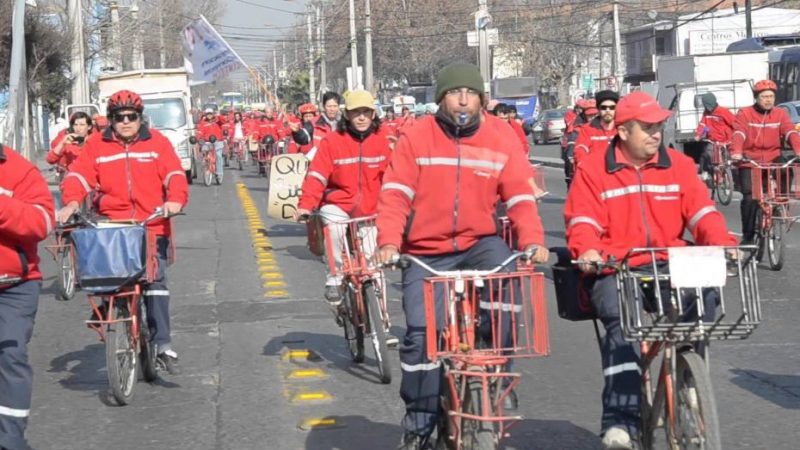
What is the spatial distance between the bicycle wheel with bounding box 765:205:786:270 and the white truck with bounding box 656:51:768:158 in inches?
627

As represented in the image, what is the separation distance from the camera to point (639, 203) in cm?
627

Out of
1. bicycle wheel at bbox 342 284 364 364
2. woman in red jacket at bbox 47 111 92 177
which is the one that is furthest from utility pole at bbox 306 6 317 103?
bicycle wheel at bbox 342 284 364 364

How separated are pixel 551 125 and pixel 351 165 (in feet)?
161

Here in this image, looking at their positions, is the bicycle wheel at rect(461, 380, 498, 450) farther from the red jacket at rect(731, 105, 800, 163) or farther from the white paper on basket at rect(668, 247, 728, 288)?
the red jacket at rect(731, 105, 800, 163)

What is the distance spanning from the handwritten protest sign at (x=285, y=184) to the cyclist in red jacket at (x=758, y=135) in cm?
472

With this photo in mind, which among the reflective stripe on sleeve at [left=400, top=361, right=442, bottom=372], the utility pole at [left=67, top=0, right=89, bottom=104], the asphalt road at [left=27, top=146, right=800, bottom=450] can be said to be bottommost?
the asphalt road at [left=27, top=146, right=800, bottom=450]

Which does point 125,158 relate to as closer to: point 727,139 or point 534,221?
point 534,221

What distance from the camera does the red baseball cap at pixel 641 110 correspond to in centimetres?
623

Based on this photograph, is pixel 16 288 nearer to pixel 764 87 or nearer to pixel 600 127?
pixel 600 127

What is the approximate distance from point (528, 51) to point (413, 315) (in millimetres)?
88787

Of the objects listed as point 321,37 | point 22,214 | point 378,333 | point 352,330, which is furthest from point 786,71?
point 321,37

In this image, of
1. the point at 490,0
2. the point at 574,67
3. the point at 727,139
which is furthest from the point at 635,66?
the point at 727,139

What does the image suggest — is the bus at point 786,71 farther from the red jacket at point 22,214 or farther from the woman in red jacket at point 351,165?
the red jacket at point 22,214

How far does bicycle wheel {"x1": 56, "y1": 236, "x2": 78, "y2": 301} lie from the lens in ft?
46.5
